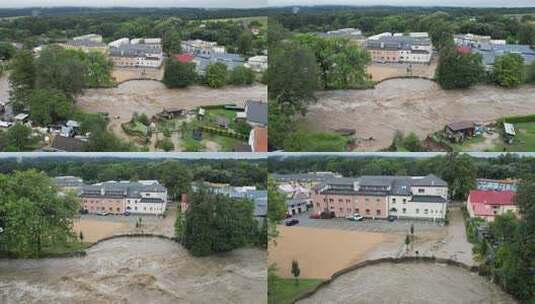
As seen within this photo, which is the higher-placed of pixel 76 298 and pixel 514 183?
pixel 514 183

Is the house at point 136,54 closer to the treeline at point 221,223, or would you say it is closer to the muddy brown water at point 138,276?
the treeline at point 221,223

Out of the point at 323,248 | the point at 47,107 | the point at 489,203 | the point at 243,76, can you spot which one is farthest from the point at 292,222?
the point at 47,107

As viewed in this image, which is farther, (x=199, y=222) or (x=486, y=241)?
(x=199, y=222)

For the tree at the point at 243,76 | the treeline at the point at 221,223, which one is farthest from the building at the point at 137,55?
the treeline at the point at 221,223

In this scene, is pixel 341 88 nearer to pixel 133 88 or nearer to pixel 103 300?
pixel 133 88

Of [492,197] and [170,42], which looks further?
[170,42]

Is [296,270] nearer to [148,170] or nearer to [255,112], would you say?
[255,112]

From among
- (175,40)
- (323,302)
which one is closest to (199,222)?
(323,302)
